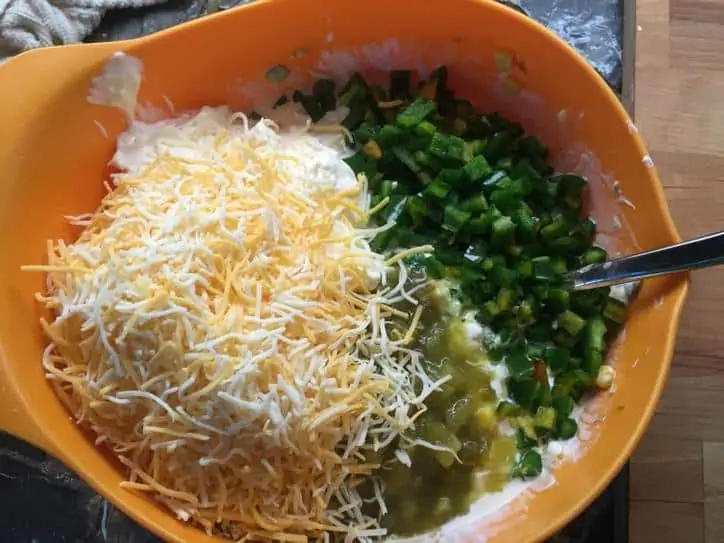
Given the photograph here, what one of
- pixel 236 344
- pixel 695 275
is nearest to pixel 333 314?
pixel 236 344

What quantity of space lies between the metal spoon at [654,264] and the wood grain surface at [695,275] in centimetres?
22

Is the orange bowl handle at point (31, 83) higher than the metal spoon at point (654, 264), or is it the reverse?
the orange bowl handle at point (31, 83)

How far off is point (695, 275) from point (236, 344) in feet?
2.29

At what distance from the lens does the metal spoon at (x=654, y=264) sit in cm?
91

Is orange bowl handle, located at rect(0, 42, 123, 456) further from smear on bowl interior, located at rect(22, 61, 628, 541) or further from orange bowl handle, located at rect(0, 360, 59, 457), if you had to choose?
smear on bowl interior, located at rect(22, 61, 628, 541)

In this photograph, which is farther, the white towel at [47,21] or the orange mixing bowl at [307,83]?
the white towel at [47,21]

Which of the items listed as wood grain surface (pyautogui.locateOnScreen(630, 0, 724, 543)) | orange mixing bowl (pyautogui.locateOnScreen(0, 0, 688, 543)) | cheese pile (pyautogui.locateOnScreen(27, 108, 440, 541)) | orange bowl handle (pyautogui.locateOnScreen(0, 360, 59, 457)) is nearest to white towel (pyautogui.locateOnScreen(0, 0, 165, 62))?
orange mixing bowl (pyautogui.locateOnScreen(0, 0, 688, 543))

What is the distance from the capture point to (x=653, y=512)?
113 centimetres

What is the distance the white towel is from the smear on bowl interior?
26 centimetres

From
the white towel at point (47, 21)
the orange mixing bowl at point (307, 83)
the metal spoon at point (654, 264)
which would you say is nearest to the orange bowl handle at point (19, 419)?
the orange mixing bowl at point (307, 83)

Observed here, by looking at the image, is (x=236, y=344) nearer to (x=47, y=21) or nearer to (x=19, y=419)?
(x=19, y=419)

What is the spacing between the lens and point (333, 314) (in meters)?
1.00

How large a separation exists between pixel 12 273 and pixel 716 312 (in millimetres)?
981

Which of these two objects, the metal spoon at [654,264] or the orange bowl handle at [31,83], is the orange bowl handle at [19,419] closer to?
A: the orange bowl handle at [31,83]
